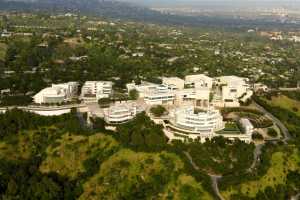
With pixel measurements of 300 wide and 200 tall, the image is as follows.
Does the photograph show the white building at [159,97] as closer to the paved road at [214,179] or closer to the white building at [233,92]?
the white building at [233,92]

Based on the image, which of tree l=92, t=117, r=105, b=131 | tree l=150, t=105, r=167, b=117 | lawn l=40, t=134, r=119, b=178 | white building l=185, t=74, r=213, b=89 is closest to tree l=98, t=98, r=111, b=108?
tree l=92, t=117, r=105, b=131

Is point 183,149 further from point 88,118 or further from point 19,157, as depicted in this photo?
point 19,157

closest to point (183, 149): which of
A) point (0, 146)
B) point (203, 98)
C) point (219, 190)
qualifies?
point (219, 190)

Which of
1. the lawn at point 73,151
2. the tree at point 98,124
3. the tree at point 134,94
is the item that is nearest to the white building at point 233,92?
the tree at point 134,94

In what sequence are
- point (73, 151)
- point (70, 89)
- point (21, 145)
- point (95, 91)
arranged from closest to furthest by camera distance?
1. point (73, 151)
2. point (21, 145)
3. point (95, 91)
4. point (70, 89)

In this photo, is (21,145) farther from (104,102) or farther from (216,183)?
(216,183)

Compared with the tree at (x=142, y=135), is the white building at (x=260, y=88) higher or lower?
lower

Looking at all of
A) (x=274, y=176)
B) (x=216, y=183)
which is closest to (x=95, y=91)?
(x=216, y=183)
